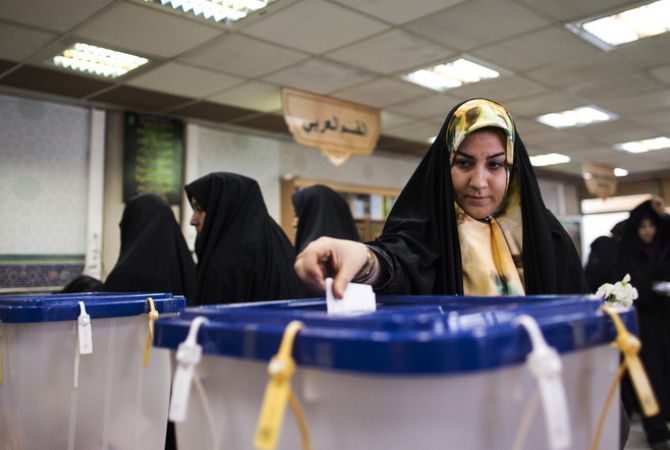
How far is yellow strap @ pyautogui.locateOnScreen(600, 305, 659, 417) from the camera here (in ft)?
1.95

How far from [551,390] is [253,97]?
499 centimetres

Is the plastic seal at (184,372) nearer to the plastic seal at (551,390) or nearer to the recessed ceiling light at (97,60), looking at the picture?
the plastic seal at (551,390)

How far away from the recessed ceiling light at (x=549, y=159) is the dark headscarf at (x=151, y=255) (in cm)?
676

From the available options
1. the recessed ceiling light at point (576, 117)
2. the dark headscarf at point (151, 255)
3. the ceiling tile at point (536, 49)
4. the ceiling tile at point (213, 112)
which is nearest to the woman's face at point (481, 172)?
the dark headscarf at point (151, 255)

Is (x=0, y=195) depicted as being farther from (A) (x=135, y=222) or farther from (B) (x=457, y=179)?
(B) (x=457, y=179)

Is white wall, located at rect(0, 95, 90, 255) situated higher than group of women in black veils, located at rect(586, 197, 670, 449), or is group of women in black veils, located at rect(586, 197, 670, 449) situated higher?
white wall, located at rect(0, 95, 90, 255)

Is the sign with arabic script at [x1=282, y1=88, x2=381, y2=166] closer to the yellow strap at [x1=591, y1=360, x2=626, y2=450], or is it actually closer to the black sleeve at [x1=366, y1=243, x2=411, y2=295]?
the black sleeve at [x1=366, y1=243, x2=411, y2=295]

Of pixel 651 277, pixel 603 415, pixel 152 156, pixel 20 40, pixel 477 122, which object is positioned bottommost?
pixel 603 415

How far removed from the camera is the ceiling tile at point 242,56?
401cm

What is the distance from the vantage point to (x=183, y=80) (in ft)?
15.6

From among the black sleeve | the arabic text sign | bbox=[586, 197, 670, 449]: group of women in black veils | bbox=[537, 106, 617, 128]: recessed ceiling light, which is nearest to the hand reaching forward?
the black sleeve

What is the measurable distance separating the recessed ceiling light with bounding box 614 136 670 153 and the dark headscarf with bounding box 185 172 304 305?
6.70m

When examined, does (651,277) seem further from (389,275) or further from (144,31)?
(144,31)

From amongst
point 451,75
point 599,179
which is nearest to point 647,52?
point 451,75
